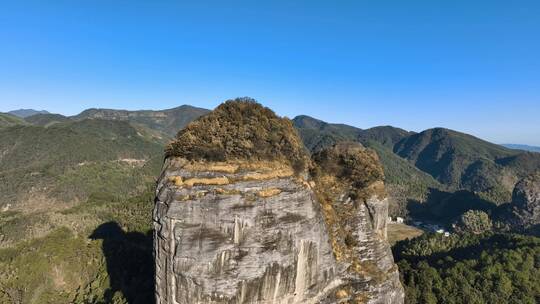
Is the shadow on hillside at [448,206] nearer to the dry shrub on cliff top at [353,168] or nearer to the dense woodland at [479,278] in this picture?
the dense woodland at [479,278]

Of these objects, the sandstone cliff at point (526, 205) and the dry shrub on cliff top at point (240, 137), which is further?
the sandstone cliff at point (526, 205)

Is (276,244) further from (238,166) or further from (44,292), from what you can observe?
(44,292)

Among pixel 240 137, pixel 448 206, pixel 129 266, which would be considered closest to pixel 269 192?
pixel 240 137

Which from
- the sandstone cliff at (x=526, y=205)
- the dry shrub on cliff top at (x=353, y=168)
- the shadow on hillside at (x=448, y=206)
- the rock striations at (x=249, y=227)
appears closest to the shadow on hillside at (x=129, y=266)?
the rock striations at (x=249, y=227)

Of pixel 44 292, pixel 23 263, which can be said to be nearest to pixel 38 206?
pixel 23 263

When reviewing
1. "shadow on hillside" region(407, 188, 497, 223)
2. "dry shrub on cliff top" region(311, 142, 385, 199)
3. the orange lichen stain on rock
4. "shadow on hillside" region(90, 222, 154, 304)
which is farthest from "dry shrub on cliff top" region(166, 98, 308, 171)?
"shadow on hillside" region(407, 188, 497, 223)
